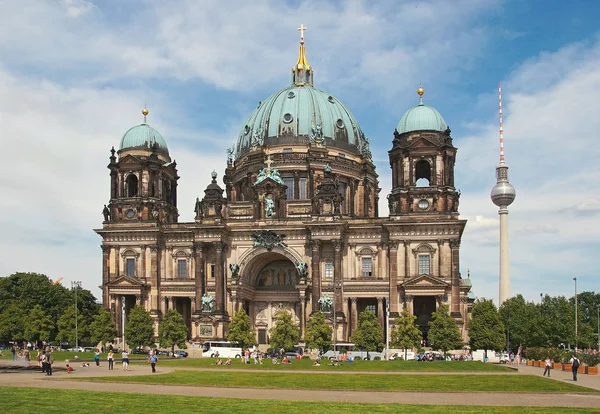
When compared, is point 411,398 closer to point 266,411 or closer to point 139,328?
point 266,411

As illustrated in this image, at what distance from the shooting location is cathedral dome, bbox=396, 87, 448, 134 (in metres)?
99.4

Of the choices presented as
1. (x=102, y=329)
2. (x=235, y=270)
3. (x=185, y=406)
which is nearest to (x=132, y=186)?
(x=235, y=270)

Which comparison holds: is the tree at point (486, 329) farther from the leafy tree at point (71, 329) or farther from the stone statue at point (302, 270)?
the leafy tree at point (71, 329)

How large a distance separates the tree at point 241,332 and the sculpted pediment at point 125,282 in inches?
726

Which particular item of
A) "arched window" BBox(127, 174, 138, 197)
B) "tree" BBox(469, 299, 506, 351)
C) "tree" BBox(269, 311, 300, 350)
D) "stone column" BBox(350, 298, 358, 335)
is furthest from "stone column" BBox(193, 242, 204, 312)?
"tree" BBox(469, 299, 506, 351)

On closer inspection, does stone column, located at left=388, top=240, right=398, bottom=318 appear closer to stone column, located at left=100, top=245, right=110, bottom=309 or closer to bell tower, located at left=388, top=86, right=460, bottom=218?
bell tower, located at left=388, top=86, right=460, bottom=218

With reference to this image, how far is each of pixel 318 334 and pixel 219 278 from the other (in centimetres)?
1931

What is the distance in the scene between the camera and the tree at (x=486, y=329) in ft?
292

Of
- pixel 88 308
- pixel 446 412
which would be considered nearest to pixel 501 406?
pixel 446 412

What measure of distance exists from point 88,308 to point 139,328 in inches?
1362

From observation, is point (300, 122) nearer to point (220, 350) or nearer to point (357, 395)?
point (220, 350)

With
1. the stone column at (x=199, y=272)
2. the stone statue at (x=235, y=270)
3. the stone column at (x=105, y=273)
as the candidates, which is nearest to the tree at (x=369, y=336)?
the stone statue at (x=235, y=270)

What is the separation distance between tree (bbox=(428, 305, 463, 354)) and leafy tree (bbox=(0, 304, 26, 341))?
182 feet

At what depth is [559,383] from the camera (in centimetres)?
4772
